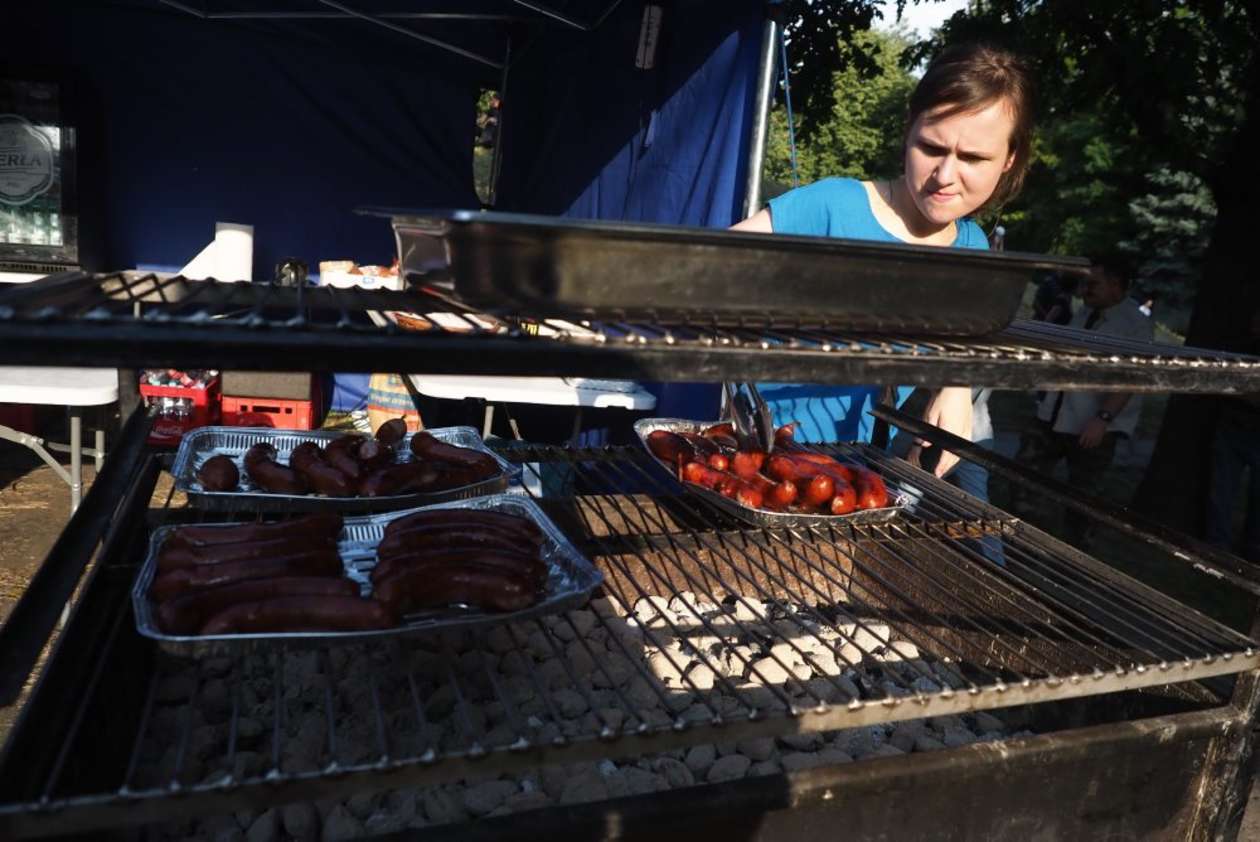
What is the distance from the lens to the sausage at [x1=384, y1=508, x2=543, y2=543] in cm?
217

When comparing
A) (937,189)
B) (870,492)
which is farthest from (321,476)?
(937,189)

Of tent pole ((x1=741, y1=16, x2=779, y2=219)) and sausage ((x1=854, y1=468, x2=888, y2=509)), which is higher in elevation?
tent pole ((x1=741, y1=16, x2=779, y2=219))

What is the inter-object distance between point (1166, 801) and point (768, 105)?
11.5 ft

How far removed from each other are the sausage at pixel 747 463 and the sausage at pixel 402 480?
0.94m

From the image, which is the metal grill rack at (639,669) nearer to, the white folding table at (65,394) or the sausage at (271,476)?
the sausage at (271,476)

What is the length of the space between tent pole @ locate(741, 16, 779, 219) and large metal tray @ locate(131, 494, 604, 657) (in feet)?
8.28

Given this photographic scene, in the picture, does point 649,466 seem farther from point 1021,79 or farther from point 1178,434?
point 1178,434

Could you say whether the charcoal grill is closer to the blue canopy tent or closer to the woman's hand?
the woman's hand

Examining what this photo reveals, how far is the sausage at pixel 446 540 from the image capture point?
2.06 metres

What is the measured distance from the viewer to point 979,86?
254cm

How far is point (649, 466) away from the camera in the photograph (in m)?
3.11

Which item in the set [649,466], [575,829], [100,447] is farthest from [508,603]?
[100,447]

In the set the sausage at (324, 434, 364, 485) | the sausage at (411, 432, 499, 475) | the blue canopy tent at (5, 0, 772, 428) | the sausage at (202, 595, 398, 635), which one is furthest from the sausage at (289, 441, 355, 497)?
the blue canopy tent at (5, 0, 772, 428)

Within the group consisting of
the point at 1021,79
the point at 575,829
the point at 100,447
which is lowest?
the point at 100,447
